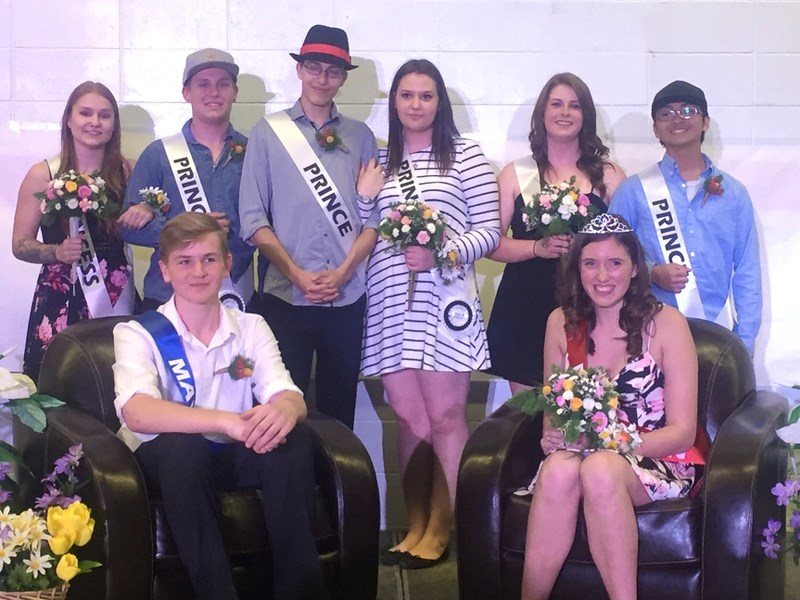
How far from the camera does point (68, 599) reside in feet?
8.03

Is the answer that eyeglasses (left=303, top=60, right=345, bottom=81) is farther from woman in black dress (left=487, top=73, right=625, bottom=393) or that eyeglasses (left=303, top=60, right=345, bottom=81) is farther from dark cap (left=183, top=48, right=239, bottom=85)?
woman in black dress (left=487, top=73, right=625, bottom=393)

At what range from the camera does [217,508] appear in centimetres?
243

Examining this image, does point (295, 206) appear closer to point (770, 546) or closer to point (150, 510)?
point (150, 510)

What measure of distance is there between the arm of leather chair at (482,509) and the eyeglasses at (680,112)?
3.95 ft

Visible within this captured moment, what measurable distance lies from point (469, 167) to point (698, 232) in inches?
29.2

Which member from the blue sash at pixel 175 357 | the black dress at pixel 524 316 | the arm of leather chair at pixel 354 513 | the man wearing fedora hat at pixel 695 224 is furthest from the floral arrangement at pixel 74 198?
the man wearing fedora hat at pixel 695 224

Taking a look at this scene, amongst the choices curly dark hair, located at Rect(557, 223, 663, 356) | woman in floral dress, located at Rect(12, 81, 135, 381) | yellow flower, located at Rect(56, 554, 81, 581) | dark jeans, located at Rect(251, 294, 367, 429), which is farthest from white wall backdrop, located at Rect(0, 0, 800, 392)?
yellow flower, located at Rect(56, 554, 81, 581)

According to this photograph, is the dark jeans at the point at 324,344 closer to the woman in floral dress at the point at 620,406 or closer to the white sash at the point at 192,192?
the white sash at the point at 192,192

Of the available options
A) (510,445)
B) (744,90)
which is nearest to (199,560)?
(510,445)

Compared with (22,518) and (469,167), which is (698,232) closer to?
(469,167)

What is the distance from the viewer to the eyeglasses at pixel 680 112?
3.21 metres

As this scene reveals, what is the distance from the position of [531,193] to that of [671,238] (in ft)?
1.51

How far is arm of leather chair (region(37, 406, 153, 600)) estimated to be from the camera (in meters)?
2.32

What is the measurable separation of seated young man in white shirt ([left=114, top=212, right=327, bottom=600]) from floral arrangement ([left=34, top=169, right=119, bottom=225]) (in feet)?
1.88
